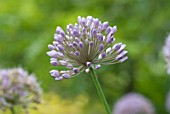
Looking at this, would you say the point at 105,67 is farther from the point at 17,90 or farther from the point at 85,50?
the point at 85,50

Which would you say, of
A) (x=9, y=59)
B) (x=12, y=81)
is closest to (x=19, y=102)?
(x=12, y=81)

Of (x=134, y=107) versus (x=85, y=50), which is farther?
(x=134, y=107)

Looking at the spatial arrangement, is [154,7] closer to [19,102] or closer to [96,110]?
[96,110]

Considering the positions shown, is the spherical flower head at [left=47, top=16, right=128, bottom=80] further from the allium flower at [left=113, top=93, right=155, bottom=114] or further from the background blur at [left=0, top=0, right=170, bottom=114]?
the background blur at [left=0, top=0, right=170, bottom=114]

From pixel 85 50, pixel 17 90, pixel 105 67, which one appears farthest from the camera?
pixel 105 67

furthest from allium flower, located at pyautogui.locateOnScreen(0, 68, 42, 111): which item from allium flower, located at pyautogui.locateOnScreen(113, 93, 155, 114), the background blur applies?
the background blur

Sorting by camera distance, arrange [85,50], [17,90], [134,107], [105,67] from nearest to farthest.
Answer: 1. [85,50]
2. [17,90]
3. [134,107]
4. [105,67]

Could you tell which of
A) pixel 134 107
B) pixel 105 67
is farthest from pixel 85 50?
pixel 105 67
